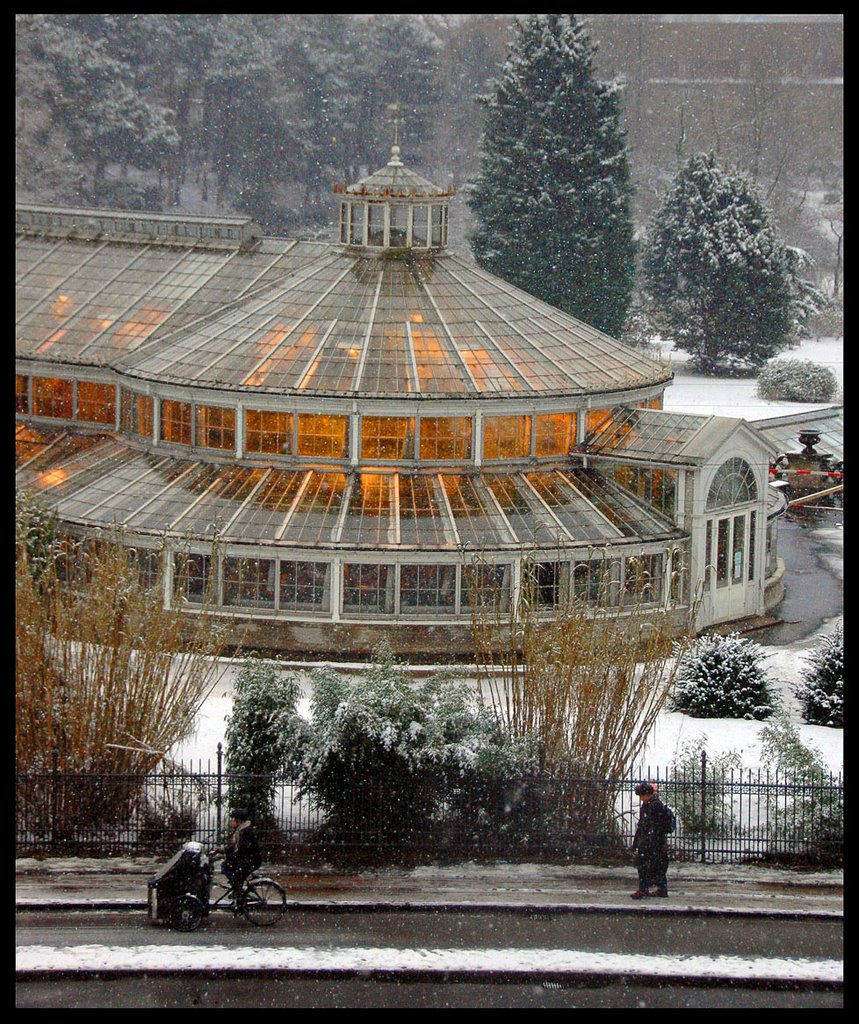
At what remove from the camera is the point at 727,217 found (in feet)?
274

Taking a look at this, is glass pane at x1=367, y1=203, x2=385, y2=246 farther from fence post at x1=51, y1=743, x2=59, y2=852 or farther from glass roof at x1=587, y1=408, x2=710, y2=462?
fence post at x1=51, y1=743, x2=59, y2=852

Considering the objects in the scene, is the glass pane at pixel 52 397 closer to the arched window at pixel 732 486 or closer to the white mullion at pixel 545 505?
the white mullion at pixel 545 505

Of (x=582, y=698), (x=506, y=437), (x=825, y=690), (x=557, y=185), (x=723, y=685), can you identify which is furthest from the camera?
(x=557, y=185)

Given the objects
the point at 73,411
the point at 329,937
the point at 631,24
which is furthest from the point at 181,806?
the point at 631,24

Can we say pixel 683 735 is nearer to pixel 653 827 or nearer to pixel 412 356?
pixel 653 827

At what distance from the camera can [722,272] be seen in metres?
82.2

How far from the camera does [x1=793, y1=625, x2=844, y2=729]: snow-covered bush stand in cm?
3519

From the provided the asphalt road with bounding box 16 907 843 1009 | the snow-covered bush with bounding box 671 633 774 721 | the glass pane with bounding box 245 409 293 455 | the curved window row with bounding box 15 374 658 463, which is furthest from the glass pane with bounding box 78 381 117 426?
the asphalt road with bounding box 16 907 843 1009

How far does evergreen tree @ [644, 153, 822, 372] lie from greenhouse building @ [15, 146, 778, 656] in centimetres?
3610

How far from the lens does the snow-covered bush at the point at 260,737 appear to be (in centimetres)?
2948

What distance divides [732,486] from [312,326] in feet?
34.3

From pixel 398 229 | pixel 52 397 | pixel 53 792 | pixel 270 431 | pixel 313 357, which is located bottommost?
pixel 53 792

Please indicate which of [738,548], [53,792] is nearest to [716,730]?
[738,548]

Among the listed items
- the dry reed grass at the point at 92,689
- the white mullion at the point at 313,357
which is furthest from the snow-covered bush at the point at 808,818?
the white mullion at the point at 313,357
